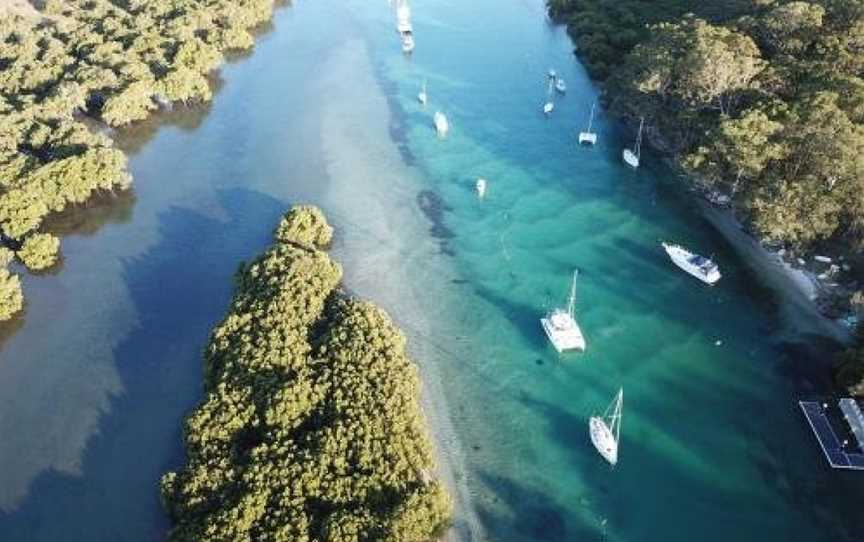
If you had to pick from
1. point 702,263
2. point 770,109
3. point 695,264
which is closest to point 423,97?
point 770,109

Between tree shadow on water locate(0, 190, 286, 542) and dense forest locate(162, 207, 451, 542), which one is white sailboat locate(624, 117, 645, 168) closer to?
tree shadow on water locate(0, 190, 286, 542)

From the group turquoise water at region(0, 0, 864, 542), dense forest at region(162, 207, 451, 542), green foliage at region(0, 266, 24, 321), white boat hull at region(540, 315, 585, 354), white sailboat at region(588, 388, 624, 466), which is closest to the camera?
dense forest at region(162, 207, 451, 542)

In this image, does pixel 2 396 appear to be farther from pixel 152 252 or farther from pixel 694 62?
pixel 694 62

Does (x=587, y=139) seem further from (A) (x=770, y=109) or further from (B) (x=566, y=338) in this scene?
(B) (x=566, y=338)

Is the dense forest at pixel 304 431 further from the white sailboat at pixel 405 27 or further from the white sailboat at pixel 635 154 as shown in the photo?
the white sailboat at pixel 405 27

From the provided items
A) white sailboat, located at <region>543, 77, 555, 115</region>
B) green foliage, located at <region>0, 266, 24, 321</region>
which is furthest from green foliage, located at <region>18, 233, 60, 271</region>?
white sailboat, located at <region>543, 77, 555, 115</region>

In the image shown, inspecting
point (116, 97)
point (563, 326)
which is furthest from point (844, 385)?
point (116, 97)
